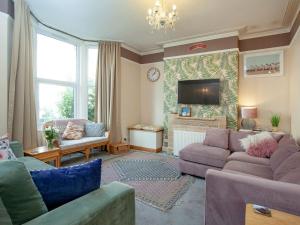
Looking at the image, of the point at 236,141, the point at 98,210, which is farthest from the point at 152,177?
the point at 98,210

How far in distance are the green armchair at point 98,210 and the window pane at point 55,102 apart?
3391 mm

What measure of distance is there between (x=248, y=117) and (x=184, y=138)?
1428mm

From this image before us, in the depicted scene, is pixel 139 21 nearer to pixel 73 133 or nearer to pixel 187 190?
pixel 73 133

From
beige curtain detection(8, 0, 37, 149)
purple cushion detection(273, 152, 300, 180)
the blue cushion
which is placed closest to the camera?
purple cushion detection(273, 152, 300, 180)

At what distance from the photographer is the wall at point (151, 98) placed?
5.27 meters

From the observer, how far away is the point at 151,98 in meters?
5.45

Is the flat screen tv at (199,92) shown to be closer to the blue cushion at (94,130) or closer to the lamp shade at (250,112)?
the lamp shade at (250,112)

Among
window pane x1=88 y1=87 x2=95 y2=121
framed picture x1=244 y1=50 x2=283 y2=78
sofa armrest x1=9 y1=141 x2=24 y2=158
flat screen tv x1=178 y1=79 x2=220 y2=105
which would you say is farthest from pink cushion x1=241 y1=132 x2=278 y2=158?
window pane x1=88 y1=87 x2=95 y2=121

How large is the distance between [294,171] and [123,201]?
1.48 meters

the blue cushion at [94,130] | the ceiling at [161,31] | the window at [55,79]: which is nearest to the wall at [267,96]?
the ceiling at [161,31]

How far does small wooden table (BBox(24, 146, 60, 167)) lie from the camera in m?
2.81

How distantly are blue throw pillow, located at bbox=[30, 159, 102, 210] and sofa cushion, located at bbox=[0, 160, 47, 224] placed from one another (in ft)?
0.27

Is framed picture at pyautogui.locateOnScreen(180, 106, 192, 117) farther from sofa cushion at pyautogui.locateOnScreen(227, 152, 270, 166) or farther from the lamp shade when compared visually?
sofa cushion at pyautogui.locateOnScreen(227, 152, 270, 166)

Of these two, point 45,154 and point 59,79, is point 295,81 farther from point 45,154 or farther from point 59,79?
point 59,79
